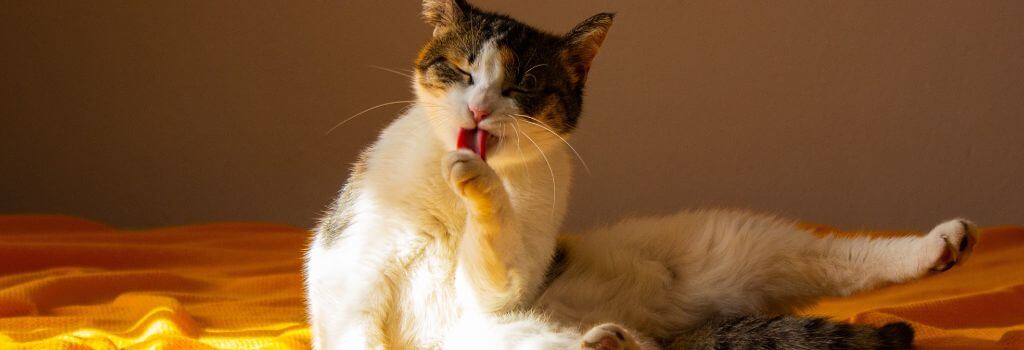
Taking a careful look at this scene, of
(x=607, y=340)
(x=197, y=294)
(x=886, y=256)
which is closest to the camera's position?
(x=607, y=340)

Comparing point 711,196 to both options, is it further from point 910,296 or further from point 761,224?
point 761,224

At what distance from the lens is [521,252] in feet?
4.38

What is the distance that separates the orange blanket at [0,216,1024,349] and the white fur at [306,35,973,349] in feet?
0.58

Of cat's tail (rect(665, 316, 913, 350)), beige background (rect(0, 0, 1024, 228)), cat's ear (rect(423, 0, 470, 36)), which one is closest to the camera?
cat's tail (rect(665, 316, 913, 350))

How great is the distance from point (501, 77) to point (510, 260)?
11.8 inches

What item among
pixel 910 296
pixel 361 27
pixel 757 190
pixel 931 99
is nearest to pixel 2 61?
pixel 361 27

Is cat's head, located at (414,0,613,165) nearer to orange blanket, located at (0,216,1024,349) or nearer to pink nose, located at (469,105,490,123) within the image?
pink nose, located at (469,105,490,123)

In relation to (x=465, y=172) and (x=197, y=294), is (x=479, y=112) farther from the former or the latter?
(x=197, y=294)

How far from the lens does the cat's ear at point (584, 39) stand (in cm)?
154

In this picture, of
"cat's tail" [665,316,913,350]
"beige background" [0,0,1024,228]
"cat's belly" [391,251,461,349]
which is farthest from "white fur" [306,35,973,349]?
"beige background" [0,0,1024,228]

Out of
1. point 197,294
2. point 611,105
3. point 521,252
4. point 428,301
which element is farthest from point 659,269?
point 611,105

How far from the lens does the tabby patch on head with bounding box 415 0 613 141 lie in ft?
4.39

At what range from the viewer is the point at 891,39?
3461 mm

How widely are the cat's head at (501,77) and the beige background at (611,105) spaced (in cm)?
204
